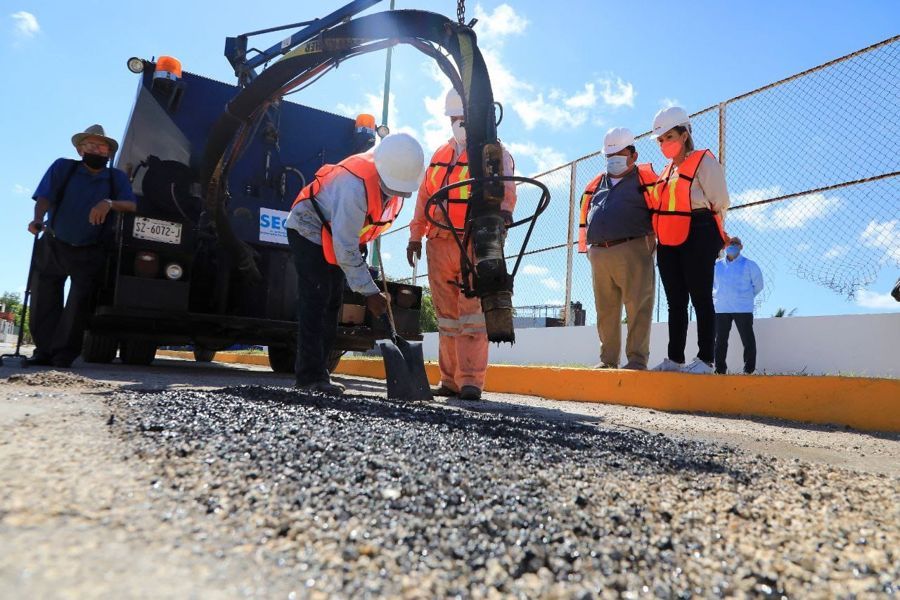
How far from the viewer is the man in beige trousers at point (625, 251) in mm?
4590

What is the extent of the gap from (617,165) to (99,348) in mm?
4965

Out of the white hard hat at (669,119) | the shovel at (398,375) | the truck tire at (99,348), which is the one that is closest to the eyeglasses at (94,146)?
the truck tire at (99,348)

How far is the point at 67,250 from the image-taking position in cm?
477

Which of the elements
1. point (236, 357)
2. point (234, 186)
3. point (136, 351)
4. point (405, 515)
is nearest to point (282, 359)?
point (136, 351)

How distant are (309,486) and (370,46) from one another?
401cm

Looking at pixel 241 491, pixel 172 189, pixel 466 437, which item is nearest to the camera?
pixel 241 491

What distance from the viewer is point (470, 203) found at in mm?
3307

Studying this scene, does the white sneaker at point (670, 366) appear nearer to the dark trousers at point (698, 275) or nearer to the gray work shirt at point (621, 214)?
the dark trousers at point (698, 275)

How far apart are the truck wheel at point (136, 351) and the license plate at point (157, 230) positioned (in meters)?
2.06

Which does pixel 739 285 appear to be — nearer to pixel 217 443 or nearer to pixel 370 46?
pixel 370 46

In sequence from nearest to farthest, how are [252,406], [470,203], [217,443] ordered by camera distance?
[217,443]
[252,406]
[470,203]

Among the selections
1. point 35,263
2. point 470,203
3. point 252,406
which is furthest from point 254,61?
point 252,406

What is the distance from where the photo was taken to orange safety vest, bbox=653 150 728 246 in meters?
4.25

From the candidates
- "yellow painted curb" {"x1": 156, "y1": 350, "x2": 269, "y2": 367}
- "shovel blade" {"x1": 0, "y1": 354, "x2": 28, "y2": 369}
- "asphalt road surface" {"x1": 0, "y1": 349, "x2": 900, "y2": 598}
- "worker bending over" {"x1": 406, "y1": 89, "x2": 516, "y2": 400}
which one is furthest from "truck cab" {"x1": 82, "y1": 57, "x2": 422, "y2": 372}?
"yellow painted curb" {"x1": 156, "y1": 350, "x2": 269, "y2": 367}
